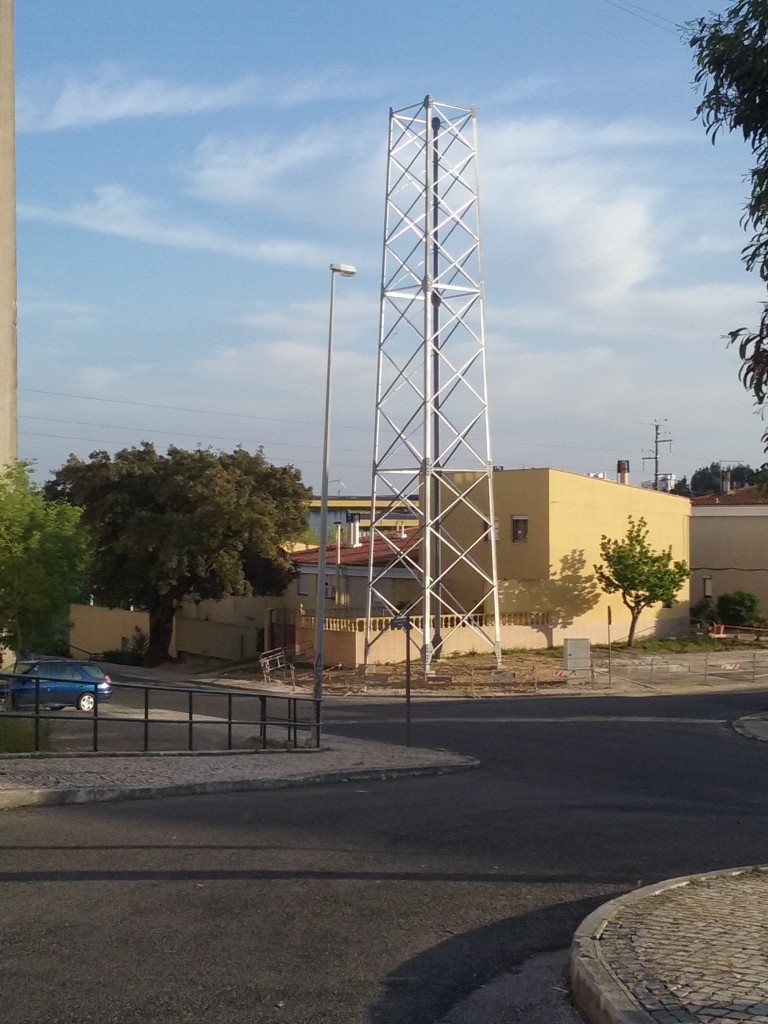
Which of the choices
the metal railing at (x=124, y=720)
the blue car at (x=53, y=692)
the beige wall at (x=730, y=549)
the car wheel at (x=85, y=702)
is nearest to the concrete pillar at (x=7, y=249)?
the car wheel at (x=85, y=702)

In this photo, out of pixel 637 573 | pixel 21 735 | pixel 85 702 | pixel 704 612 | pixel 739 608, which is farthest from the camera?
pixel 704 612

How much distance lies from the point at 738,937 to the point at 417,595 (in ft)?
142

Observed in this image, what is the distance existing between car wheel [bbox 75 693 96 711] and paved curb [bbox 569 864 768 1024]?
13636 mm

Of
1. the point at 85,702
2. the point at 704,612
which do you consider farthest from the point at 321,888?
the point at 704,612

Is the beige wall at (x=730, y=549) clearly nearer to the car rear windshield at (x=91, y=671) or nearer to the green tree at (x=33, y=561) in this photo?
the car rear windshield at (x=91, y=671)

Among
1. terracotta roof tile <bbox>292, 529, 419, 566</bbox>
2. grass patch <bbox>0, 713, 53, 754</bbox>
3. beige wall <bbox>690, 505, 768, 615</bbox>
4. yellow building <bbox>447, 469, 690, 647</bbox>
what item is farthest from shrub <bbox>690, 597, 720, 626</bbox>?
grass patch <bbox>0, 713, 53, 754</bbox>

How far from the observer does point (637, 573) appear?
50.2 metres

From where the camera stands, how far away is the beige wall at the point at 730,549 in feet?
203

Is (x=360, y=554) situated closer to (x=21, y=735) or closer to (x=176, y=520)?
(x=176, y=520)

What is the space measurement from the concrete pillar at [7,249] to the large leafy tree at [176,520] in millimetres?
19201

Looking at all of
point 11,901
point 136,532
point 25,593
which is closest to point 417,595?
point 136,532

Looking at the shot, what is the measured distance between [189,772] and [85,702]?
695 centimetres

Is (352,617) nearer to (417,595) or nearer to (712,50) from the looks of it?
(417,595)

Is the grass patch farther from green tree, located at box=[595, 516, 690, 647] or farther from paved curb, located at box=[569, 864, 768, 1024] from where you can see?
green tree, located at box=[595, 516, 690, 647]
